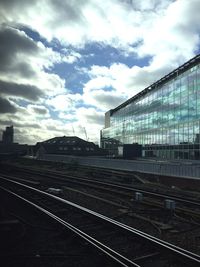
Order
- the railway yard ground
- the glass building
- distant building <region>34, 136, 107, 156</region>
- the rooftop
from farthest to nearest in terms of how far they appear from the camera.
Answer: distant building <region>34, 136, 107, 156</region>
the rooftop
the glass building
the railway yard ground

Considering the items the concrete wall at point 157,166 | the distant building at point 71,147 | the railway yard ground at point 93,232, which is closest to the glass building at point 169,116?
the concrete wall at point 157,166

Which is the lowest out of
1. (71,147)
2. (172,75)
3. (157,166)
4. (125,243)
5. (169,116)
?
(125,243)

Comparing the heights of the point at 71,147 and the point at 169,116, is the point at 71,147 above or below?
below

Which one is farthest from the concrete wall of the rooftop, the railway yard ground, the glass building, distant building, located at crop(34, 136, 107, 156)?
distant building, located at crop(34, 136, 107, 156)

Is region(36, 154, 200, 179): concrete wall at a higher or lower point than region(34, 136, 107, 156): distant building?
lower

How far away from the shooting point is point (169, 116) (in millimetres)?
54438

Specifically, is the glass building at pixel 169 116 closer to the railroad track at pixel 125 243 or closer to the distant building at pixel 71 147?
the distant building at pixel 71 147

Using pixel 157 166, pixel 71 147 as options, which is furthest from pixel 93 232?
pixel 71 147

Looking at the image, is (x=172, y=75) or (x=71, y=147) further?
(x=71, y=147)

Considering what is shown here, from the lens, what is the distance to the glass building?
46656 millimetres

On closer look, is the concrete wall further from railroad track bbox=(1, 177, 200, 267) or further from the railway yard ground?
railroad track bbox=(1, 177, 200, 267)

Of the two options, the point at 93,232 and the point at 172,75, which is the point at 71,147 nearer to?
the point at 172,75

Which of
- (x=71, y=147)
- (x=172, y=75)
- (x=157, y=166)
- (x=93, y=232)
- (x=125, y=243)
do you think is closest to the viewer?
(x=125, y=243)

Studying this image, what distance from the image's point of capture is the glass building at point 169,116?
46656mm
